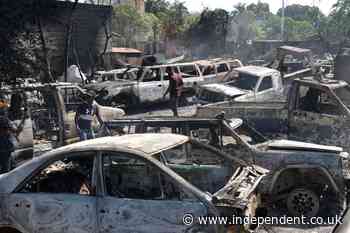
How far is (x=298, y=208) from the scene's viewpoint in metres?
6.61

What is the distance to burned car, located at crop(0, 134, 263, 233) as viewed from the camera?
415 centimetres

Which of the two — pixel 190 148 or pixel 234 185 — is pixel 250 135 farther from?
pixel 234 185


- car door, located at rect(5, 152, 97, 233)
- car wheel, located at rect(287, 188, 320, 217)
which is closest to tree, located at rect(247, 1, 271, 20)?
car wheel, located at rect(287, 188, 320, 217)

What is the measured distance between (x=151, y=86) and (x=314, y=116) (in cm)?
873

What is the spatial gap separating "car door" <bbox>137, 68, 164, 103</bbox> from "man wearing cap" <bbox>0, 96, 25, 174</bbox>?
8535 mm

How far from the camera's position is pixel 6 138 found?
26.2ft

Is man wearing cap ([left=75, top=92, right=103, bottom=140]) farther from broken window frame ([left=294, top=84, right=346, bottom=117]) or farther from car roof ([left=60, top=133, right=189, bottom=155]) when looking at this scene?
car roof ([left=60, top=133, right=189, bottom=155])

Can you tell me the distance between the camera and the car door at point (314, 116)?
8.91m

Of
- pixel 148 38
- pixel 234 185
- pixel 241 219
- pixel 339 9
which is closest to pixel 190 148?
pixel 234 185

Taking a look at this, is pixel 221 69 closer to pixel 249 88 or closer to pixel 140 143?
pixel 249 88

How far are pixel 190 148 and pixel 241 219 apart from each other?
149 centimetres

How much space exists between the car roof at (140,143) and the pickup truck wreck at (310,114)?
4710mm

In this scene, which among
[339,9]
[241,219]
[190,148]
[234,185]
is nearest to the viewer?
[241,219]

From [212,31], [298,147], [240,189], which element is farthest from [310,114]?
[212,31]
